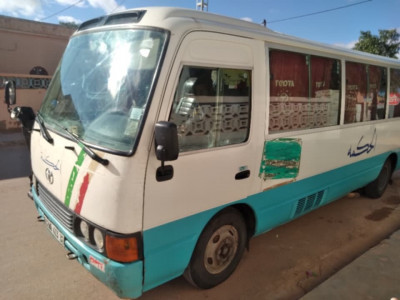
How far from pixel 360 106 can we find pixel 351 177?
3.26 ft

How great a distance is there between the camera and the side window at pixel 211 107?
233 centimetres

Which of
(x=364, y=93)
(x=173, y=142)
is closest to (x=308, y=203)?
(x=364, y=93)

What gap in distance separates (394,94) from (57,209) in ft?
17.8

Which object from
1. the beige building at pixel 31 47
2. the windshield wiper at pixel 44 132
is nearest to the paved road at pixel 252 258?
the windshield wiper at pixel 44 132

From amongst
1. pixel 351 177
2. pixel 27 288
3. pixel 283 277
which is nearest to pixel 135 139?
pixel 27 288

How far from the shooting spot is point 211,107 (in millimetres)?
2557

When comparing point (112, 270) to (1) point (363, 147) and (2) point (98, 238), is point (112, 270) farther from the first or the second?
(1) point (363, 147)

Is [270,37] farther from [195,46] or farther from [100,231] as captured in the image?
[100,231]

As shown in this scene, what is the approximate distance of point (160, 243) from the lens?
2299 millimetres

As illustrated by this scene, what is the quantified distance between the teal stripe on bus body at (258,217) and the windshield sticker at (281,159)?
0.16m

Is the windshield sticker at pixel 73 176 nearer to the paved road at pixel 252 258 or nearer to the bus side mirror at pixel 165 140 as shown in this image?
the bus side mirror at pixel 165 140

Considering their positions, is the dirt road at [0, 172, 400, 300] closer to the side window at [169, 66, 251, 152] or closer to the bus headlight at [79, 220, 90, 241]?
the bus headlight at [79, 220, 90, 241]

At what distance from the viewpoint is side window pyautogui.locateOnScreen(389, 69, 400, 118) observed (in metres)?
5.27

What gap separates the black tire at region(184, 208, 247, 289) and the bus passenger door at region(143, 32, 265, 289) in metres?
0.16
